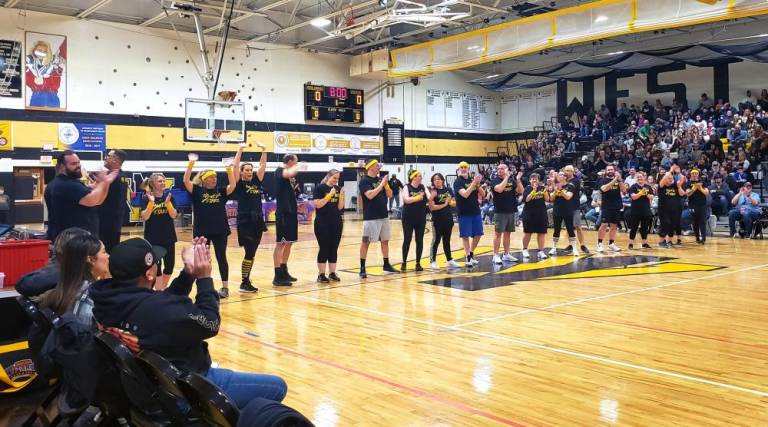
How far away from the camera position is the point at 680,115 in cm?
2189

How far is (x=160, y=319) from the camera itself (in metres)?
2.67

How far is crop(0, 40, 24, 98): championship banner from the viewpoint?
57.4ft

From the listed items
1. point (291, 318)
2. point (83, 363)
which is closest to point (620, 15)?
→ point (291, 318)

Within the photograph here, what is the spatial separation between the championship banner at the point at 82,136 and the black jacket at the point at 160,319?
17.6 meters

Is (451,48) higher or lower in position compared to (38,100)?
higher

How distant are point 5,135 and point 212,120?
5.60 metres

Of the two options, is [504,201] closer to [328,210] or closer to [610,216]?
[610,216]

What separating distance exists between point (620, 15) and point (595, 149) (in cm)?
833

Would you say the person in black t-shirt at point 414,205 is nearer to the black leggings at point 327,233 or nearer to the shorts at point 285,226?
the black leggings at point 327,233

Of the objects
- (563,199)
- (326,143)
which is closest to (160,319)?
(563,199)

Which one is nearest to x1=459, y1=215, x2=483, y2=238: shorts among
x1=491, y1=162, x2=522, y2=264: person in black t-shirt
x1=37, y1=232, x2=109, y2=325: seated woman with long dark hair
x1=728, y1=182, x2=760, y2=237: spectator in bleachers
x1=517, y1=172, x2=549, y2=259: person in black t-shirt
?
x1=491, y1=162, x2=522, y2=264: person in black t-shirt

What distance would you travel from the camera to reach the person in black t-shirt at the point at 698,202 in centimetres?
1345

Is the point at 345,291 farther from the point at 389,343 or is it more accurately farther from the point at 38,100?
the point at 38,100

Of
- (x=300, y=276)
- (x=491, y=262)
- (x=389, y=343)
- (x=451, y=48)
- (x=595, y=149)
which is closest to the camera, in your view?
(x=389, y=343)
